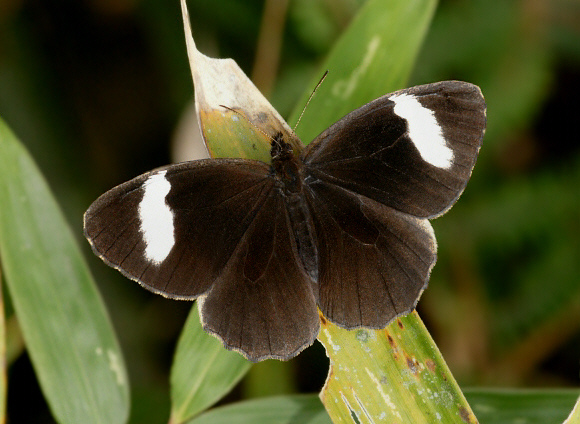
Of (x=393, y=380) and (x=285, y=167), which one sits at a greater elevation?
(x=285, y=167)

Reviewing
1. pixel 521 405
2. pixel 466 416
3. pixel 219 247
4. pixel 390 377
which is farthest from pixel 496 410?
pixel 219 247

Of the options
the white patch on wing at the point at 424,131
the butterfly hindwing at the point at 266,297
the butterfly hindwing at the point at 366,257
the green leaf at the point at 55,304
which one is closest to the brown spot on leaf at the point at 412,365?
the butterfly hindwing at the point at 366,257

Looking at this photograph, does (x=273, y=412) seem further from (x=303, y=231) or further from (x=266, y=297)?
(x=303, y=231)

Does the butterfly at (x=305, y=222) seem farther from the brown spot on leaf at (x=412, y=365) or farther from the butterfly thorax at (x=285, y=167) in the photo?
the brown spot on leaf at (x=412, y=365)

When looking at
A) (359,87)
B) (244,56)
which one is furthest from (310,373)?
(244,56)

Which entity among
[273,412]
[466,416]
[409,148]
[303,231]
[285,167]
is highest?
[409,148]

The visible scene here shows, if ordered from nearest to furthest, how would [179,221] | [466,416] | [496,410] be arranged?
[466,416]
[179,221]
[496,410]

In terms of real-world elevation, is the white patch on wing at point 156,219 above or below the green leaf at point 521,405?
above
